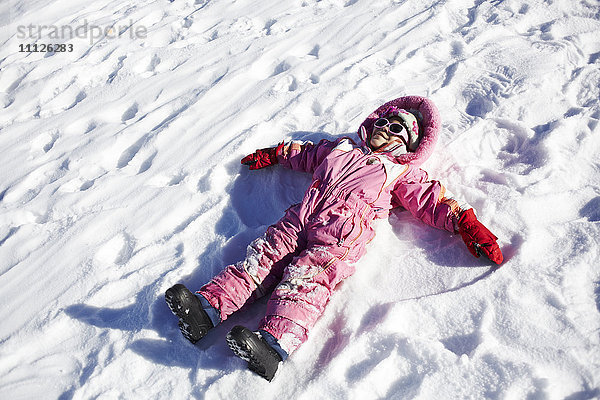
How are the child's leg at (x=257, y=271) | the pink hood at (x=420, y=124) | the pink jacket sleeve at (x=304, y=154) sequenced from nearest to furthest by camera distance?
the child's leg at (x=257, y=271)
the pink hood at (x=420, y=124)
the pink jacket sleeve at (x=304, y=154)

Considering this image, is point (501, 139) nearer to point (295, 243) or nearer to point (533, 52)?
point (533, 52)

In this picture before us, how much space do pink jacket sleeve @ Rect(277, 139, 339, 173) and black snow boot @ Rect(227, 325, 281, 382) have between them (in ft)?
3.92

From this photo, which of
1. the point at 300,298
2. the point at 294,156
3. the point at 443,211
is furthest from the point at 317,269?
the point at 294,156

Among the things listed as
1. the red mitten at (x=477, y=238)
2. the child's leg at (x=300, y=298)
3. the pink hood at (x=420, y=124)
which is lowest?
the red mitten at (x=477, y=238)

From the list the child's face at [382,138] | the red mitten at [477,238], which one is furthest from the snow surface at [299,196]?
the child's face at [382,138]

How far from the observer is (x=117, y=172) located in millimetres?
2742

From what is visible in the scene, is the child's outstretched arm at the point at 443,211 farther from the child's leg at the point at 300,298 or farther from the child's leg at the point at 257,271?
the child's leg at the point at 257,271

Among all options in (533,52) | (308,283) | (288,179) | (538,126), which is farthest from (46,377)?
(533,52)

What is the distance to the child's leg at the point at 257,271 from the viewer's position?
1786mm

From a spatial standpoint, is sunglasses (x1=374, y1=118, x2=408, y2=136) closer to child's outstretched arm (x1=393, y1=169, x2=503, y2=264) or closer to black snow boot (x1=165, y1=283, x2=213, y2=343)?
child's outstretched arm (x1=393, y1=169, x2=503, y2=264)

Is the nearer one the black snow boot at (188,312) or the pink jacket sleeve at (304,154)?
the black snow boot at (188,312)

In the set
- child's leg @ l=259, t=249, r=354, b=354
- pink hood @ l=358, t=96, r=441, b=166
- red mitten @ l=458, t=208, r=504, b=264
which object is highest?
pink hood @ l=358, t=96, r=441, b=166

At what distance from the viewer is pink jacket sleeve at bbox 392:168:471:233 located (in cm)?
195

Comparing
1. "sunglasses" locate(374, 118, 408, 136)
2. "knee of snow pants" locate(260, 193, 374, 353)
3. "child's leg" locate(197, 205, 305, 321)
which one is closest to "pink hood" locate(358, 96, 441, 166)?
"sunglasses" locate(374, 118, 408, 136)
